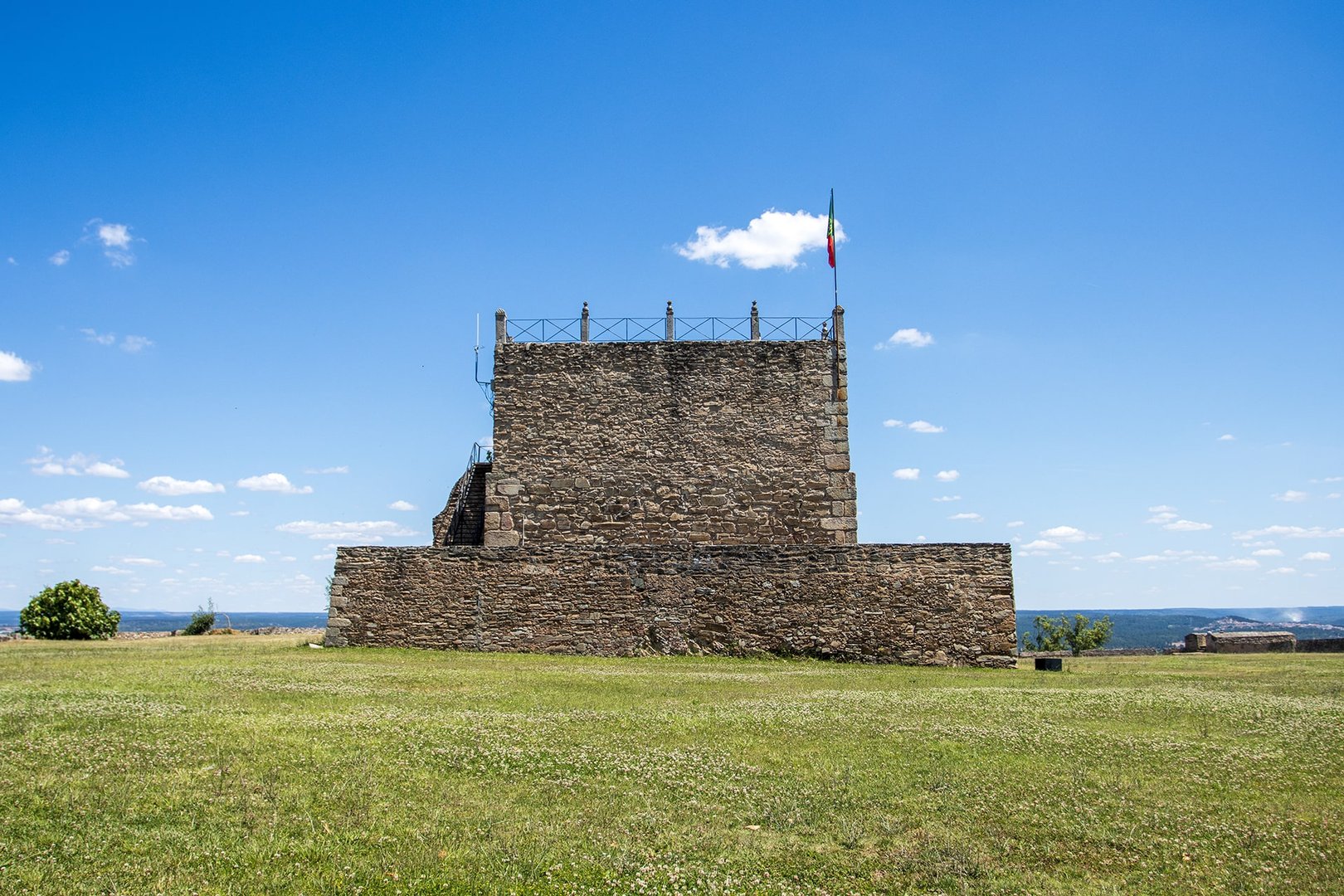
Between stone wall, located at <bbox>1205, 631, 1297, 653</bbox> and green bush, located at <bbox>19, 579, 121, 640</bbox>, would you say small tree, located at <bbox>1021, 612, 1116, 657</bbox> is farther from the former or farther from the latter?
green bush, located at <bbox>19, 579, 121, 640</bbox>

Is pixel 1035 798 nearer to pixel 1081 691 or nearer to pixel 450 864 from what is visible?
pixel 450 864

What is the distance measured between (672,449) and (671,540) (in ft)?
8.11

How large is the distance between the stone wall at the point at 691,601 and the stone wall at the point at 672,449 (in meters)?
3.39

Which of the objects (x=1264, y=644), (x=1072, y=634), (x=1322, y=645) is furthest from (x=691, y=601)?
(x=1072, y=634)

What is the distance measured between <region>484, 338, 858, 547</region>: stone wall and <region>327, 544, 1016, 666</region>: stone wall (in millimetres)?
3395

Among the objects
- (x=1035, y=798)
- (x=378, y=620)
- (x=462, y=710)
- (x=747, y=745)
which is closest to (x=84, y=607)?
(x=378, y=620)

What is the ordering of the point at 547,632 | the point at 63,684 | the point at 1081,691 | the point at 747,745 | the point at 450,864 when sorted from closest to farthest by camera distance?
the point at 450,864 → the point at 747,745 → the point at 63,684 → the point at 1081,691 → the point at 547,632

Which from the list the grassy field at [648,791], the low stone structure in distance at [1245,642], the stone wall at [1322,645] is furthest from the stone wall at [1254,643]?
the grassy field at [648,791]

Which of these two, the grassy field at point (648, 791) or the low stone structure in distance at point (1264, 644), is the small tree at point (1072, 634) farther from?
the grassy field at point (648, 791)

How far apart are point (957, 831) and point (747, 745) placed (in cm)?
338

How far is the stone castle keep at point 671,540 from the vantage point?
22.1m

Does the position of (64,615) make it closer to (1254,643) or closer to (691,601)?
(691,601)

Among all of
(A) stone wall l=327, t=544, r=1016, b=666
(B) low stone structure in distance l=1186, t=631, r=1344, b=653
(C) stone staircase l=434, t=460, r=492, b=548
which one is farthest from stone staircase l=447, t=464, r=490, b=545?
(B) low stone structure in distance l=1186, t=631, r=1344, b=653

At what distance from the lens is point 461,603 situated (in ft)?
74.1
